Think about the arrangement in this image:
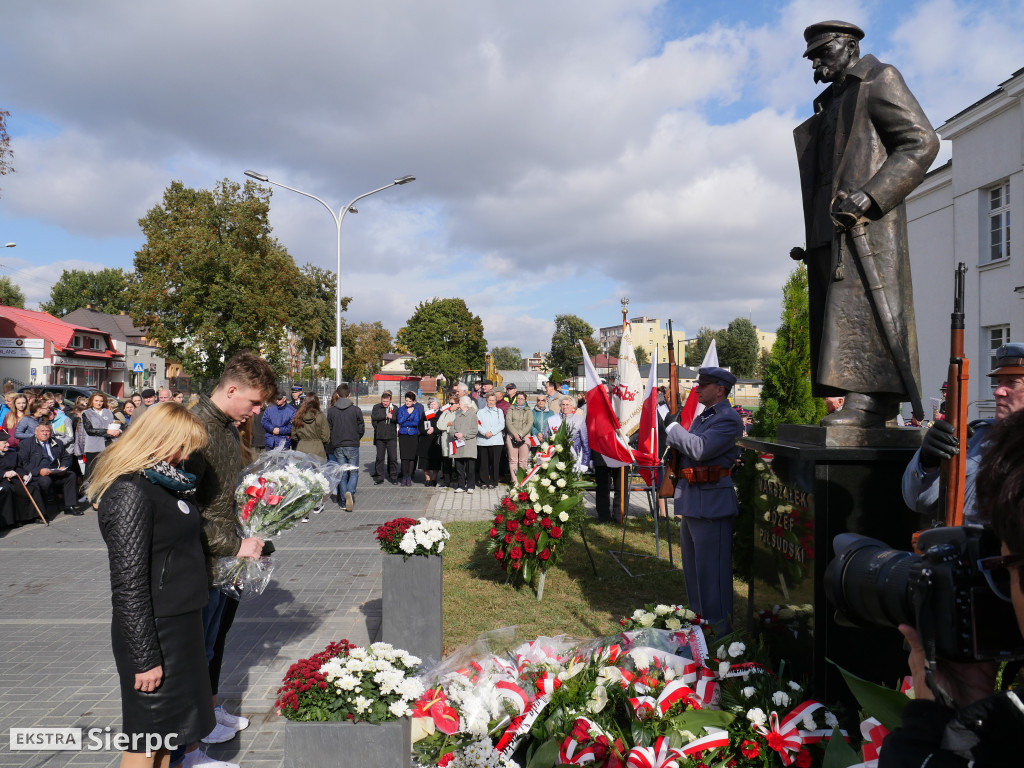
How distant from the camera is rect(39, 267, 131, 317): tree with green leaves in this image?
7644 centimetres

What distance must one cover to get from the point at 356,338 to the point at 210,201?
128 feet

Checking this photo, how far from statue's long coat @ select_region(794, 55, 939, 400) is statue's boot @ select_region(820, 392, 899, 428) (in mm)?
50

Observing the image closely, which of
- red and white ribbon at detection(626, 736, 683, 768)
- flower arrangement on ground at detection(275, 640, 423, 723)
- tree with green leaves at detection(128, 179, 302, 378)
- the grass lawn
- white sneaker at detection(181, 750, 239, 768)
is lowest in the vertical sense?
the grass lawn

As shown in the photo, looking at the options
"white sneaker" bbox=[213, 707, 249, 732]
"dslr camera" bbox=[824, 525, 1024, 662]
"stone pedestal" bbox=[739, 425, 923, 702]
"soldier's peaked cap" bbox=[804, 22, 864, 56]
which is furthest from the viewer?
"white sneaker" bbox=[213, 707, 249, 732]

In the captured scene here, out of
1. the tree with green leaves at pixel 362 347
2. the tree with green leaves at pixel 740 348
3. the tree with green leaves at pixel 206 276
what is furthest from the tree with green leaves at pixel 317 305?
the tree with green leaves at pixel 740 348

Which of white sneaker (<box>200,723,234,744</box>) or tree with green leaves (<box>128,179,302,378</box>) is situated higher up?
tree with green leaves (<box>128,179,302,378</box>)

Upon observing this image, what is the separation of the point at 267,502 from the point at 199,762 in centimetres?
136

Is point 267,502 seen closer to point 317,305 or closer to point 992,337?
point 992,337

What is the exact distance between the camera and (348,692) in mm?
2914

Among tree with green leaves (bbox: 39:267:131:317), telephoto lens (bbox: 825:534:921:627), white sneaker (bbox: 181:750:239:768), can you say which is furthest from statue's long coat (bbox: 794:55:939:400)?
tree with green leaves (bbox: 39:267:131:317)

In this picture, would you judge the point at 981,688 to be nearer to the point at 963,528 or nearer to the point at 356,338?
the point at 963,528

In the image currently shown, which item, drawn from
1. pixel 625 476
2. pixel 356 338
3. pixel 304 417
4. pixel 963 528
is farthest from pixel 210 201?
pixel 356 338

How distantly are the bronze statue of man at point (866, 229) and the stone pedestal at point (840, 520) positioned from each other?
0.57 ft

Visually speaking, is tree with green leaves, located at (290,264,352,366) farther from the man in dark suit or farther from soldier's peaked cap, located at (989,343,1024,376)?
soldier's peaked cap, located at (989,343,1024,376)
